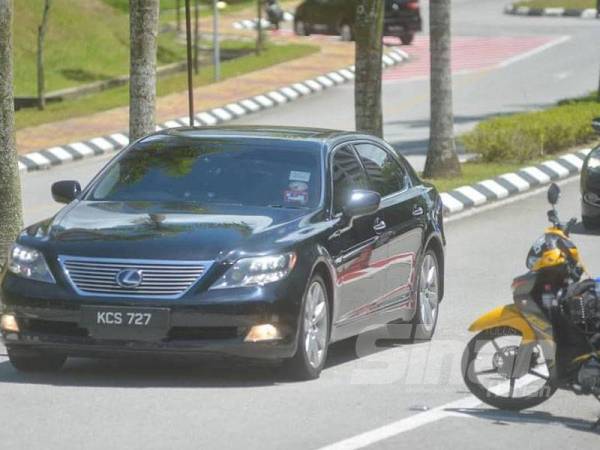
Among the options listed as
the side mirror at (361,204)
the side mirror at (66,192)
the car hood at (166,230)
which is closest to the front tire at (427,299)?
the side mirror at (361,204)

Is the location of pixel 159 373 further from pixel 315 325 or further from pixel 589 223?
pixel 589 223

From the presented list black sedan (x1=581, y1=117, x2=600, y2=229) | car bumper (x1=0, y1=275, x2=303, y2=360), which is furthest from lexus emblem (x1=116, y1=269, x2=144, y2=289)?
black sedan (x1=581, y1=117, x2=600, y2=229)

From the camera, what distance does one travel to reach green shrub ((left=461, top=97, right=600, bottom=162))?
26.8 metres

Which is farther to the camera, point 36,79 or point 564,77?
point 564,77

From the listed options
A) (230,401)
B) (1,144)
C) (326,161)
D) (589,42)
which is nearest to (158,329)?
(230,401)

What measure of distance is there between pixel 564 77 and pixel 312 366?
3074 centimetres

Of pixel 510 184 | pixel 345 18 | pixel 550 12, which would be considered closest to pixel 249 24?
pixel 345 18

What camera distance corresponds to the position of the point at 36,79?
36.0m

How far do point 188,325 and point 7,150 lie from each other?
4450 mm

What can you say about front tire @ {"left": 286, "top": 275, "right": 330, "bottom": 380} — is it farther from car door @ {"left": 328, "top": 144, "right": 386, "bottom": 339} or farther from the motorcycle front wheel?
the motorcycle front wheel

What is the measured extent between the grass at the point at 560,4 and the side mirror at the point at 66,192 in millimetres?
46847

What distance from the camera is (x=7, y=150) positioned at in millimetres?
14609

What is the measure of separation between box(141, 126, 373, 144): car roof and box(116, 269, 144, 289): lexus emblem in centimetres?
193

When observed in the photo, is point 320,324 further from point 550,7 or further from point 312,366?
→ point 550,7
